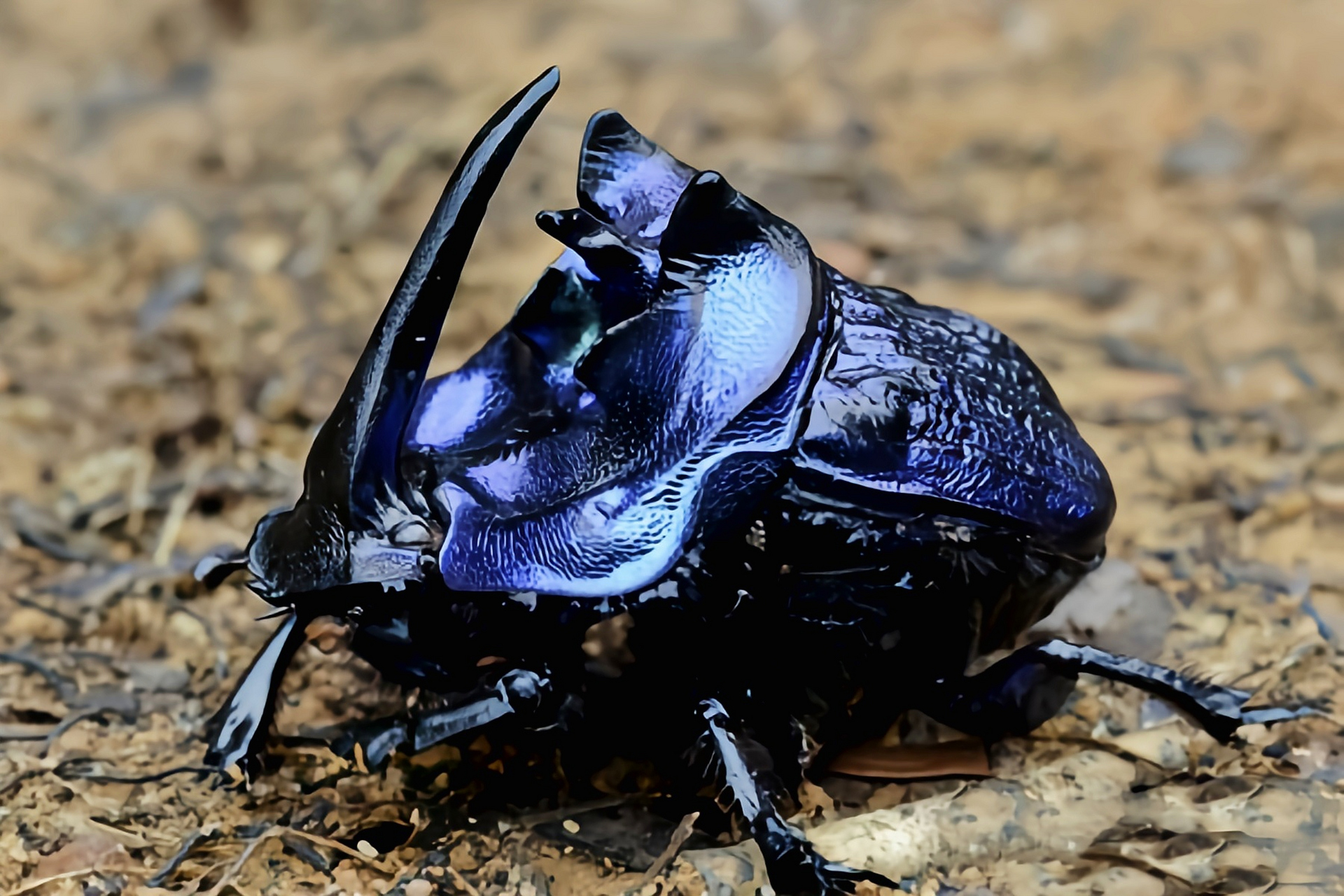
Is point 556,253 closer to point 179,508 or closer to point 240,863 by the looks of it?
point 179,508

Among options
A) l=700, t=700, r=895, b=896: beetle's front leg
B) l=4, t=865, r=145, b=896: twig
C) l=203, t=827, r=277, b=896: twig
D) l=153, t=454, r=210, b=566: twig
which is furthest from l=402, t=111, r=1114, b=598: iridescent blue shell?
l=153, t=454, r=210, b=566: twig

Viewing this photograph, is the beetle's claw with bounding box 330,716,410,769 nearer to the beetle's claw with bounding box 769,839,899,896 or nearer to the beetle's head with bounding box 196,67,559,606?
the beetle's head with bounding box 196,67,559,606

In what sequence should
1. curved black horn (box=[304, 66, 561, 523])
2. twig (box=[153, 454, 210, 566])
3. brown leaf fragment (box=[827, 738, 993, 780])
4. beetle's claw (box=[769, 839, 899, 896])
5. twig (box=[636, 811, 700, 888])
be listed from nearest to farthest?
curved black horn (box=[304, 66, 561, 523]), beetle's claw (box=[769, 839, 899, 896]), twig (box=[636, 811, 700, 888]), brown leaf fragment (box=[827, 738, 993, 780]), twig (box=[153, 454, 210, 566])

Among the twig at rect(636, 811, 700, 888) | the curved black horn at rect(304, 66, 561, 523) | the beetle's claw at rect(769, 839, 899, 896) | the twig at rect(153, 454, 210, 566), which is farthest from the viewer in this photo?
the twig at rect(153, 454, 210, 566)

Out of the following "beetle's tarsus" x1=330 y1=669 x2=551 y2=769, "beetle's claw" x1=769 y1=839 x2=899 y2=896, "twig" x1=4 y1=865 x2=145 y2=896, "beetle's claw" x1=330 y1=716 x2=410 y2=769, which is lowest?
"twig" x1=4 y1=865 x2=145 y2=896

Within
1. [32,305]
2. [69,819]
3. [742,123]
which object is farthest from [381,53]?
[69,819]

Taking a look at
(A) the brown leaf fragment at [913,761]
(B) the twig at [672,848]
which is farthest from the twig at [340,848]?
(A) the brown leaf fragment at [913,761]

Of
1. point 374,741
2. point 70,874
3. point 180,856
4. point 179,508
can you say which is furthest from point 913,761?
point 179,508

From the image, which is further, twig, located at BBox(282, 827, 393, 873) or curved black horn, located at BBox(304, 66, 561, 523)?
twig, located at BBox(282, 827, 393, 873)
